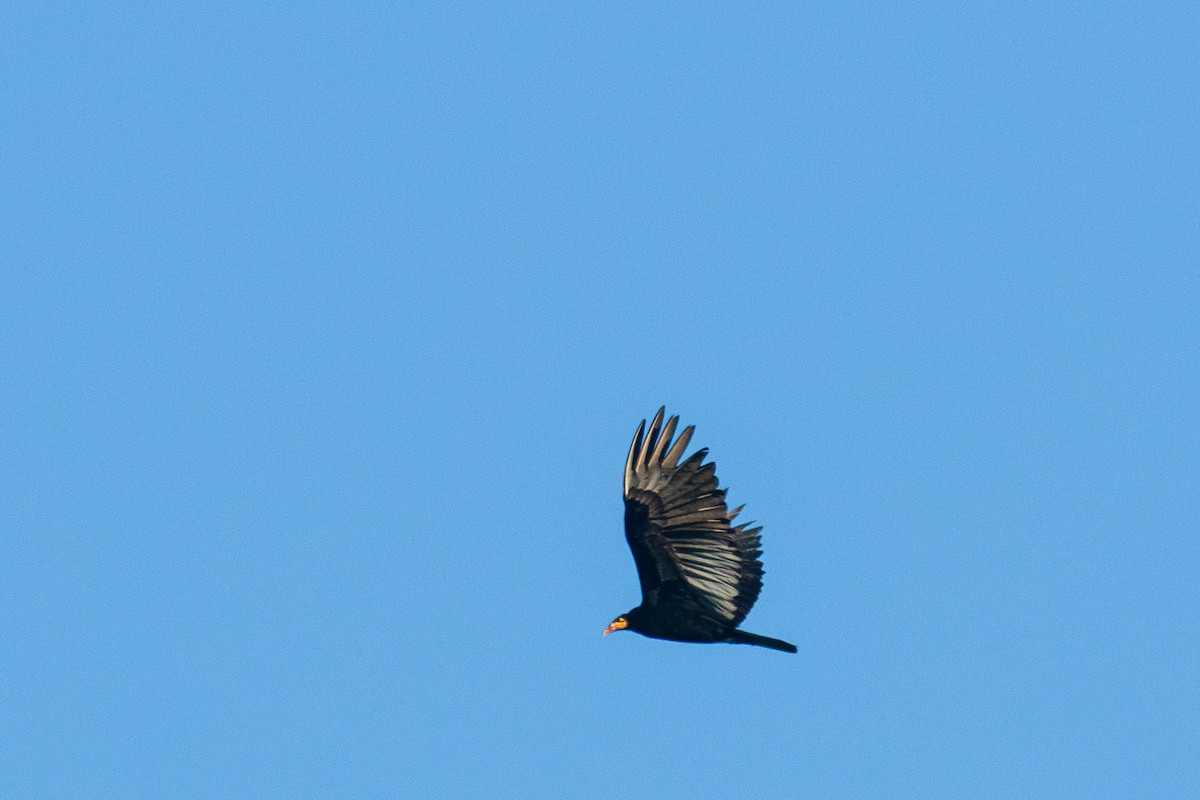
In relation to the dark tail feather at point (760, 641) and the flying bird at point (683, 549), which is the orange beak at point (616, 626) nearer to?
the flying bird at point (683, 549)

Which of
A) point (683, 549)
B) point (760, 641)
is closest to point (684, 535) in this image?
point (683, 549)

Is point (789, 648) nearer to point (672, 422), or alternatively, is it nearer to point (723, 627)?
point (723, 627)

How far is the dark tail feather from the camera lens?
39125 mm

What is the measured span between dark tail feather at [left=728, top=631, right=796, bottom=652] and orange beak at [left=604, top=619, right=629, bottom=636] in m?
1.65

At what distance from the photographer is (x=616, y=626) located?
40094 mm

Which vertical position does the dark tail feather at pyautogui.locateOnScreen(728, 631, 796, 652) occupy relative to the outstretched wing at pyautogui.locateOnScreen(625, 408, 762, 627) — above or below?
below

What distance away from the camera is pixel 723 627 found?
130 feet

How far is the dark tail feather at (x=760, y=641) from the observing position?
128 feet

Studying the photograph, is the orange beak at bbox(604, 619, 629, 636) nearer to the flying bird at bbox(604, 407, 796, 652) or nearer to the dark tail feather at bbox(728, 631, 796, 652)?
the flying bird at bbox(604, 407, 796, 652)

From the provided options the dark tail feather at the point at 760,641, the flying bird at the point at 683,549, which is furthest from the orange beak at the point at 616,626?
the dark tail feather at the point at 760,641

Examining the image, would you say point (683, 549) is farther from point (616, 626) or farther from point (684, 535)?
point (616, 626)

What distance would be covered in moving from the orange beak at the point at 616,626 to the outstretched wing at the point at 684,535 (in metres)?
0.57

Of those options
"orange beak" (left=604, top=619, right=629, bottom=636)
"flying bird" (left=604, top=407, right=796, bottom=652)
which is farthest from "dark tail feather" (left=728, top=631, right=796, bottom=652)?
"orange beak" (left=604, top=619, right=629, bottom=636)

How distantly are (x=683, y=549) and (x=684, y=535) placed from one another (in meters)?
0.28
